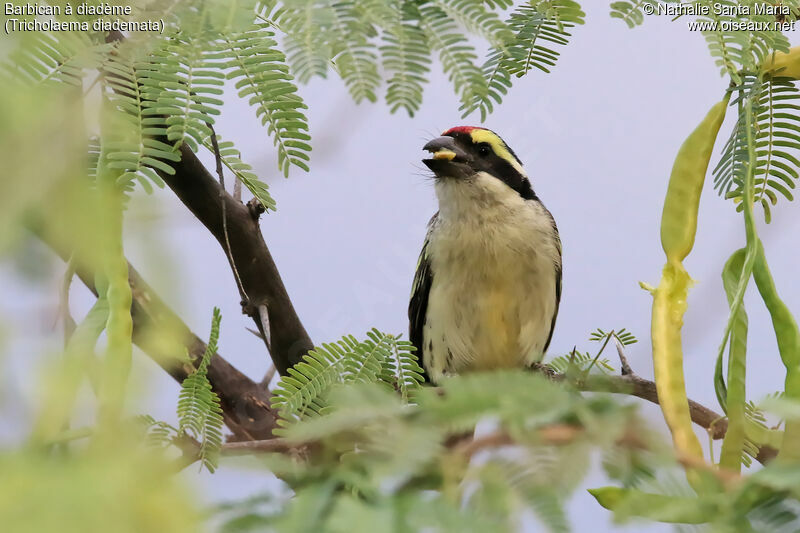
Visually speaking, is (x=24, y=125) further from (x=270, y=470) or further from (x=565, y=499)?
(x=565, y=499)

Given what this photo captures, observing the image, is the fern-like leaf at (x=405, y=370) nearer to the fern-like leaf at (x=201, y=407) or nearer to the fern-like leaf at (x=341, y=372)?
the fern-like leaf at (x=341, y=372)

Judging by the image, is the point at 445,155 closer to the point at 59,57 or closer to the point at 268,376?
the point at 268,376

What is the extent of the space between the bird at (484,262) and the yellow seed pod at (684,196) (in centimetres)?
134

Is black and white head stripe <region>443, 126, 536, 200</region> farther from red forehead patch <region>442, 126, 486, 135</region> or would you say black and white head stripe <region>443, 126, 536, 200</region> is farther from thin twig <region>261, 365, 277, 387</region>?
thin twig <region>261, 365, 277, 387</region>

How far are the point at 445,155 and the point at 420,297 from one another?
644 millimetres

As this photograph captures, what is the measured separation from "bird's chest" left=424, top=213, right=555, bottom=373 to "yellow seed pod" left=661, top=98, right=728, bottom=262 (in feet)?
4.56

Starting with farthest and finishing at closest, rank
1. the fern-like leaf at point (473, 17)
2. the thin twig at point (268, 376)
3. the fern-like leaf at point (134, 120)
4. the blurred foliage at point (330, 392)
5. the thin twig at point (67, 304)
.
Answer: the thin twig at point (268, 376)
the fern-like leaf at point (134, 120)
the fern-like leaf at point (473, 17)
the thin twig at point (67, 304)
the blurred foliage at point (330, 392)

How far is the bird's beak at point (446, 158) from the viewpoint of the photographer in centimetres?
294

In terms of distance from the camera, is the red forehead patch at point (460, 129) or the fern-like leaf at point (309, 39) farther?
the red forehead patch at point (460, 129)

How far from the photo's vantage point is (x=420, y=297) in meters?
3.35

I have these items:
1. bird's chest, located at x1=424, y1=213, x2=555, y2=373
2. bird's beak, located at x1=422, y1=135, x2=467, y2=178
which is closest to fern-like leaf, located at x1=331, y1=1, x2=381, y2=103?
bird's beak, located at x1=422, y1=135, x2=467, y2=178

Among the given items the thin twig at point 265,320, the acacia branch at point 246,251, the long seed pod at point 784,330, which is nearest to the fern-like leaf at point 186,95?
the acacia branch at point 246,251

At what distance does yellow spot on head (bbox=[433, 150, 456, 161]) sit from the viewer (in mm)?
2941

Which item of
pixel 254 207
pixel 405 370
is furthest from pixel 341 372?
pixel 254 207
